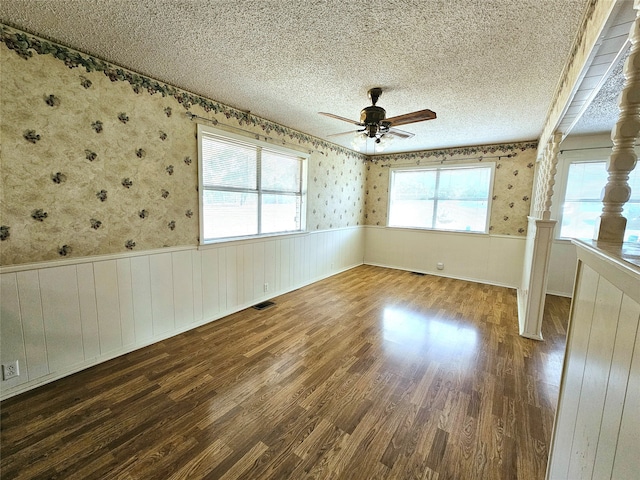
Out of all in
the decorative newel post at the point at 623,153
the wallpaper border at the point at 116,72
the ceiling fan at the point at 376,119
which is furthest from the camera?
the ceiling fan at the point at 376,119

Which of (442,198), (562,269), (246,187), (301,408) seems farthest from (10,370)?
(562,269)

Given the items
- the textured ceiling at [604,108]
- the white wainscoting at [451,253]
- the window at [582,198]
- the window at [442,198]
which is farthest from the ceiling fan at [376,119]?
the window at [582,198]

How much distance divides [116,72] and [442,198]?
194 inches

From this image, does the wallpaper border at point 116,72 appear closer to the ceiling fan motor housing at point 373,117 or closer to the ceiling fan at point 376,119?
the ceiling fan at point 376,119

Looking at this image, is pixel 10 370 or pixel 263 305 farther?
pixel 263 305

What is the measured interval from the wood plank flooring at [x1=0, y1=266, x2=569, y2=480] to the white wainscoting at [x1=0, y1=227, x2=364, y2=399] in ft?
0.53

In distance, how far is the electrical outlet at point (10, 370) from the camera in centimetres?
182

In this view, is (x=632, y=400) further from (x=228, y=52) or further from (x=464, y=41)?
(x=228, y=52)

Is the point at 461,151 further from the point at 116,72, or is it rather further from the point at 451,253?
the point at 116,72

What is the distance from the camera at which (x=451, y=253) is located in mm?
5086

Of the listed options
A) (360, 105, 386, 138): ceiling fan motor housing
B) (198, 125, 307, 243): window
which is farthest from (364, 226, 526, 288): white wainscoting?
(360, 105, 386, 138): ceiling fan motor housing

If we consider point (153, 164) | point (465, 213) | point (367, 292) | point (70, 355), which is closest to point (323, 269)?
point (367, 292)

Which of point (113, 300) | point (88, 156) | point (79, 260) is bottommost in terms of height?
point (113, 300)

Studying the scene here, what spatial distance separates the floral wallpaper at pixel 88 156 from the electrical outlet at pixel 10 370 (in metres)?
0.69
